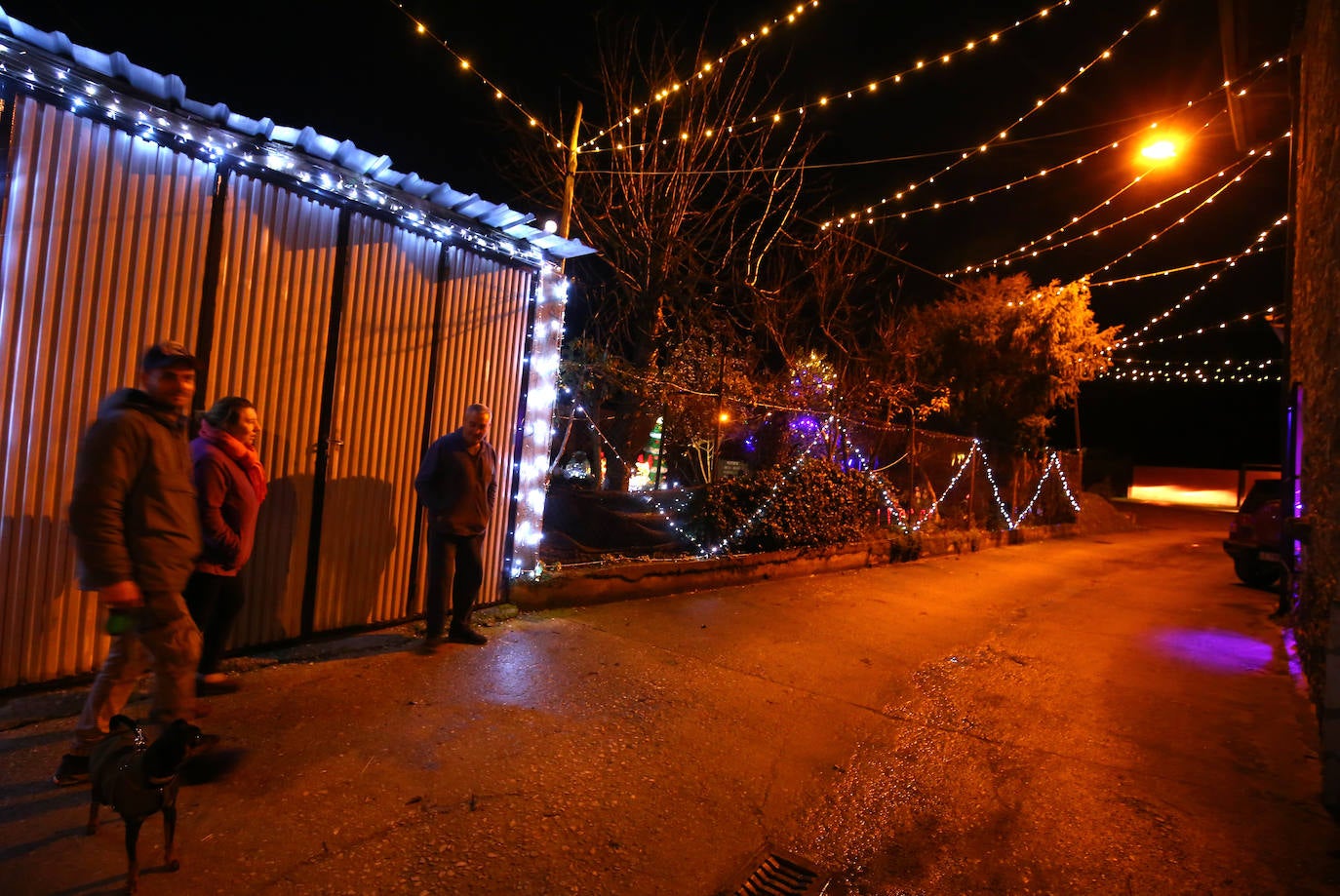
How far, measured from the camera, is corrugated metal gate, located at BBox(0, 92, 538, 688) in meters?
3.65

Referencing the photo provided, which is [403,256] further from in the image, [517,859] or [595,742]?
[517,859]

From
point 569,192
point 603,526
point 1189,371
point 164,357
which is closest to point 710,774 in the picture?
point 164,357

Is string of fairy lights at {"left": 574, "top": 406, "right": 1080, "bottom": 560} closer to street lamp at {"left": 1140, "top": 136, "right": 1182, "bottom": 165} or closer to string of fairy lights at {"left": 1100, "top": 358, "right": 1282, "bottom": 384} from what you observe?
street lamp at {"left": 1140, "top": 136, "right": 1182, "bottom": 165}

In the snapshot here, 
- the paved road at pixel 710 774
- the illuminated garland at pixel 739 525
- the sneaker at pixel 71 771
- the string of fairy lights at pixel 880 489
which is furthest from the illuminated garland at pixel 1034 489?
the sneaker at pixel 71 771

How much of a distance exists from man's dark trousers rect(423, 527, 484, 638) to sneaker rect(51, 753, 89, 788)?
2.22 m

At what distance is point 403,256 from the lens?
17.5ft

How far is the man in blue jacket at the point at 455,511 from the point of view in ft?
16.7

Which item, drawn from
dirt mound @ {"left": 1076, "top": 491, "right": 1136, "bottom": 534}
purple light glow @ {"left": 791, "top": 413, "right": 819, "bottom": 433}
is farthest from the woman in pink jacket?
dirt mound @ {"left": 1076, "top": 491, "right": 1136, "bottom": 534}

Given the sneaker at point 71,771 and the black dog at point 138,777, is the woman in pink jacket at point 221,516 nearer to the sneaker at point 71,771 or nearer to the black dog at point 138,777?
the sneaker at point 71,771

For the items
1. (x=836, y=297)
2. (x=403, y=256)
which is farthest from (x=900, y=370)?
(x=403, y=256)

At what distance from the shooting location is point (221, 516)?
3.84 meters

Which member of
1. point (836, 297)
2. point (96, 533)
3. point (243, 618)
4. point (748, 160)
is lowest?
point (243, 618)

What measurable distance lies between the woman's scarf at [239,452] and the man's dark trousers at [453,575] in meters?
1.27

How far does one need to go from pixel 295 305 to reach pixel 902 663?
506cm
